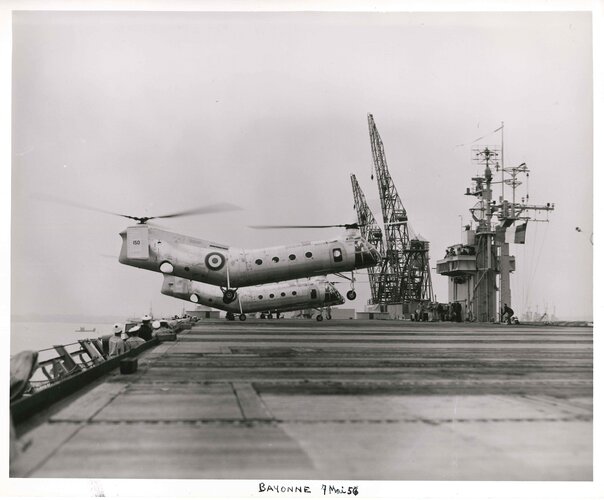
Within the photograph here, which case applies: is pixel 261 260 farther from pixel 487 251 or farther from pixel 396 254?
pixel 396 254

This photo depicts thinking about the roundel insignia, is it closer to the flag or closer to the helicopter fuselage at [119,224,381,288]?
the helicopter fuselage at [119,224,381,288]

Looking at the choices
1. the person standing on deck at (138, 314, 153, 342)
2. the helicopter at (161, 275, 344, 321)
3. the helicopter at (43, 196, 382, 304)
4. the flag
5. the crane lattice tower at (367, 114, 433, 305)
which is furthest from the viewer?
the crane lattice tower at (367, 114, 433, 305)

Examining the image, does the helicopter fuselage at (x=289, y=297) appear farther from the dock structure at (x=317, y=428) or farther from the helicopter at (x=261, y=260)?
the dock structure at (x=317, y=428)

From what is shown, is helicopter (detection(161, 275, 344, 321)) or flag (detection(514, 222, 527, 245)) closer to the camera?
helicopter (detection(161, 275, 344, 321))

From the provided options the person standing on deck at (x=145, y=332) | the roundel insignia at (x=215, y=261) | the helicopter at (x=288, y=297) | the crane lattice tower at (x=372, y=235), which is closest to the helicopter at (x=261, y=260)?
the roundel insignia at (x=215, y=261)

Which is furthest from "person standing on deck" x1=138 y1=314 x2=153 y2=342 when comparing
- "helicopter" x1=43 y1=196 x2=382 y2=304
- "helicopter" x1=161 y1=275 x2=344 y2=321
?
"helicopter" x1=161 y1=275 x2=344 y2=321

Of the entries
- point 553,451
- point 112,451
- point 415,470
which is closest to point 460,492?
point 415,470
